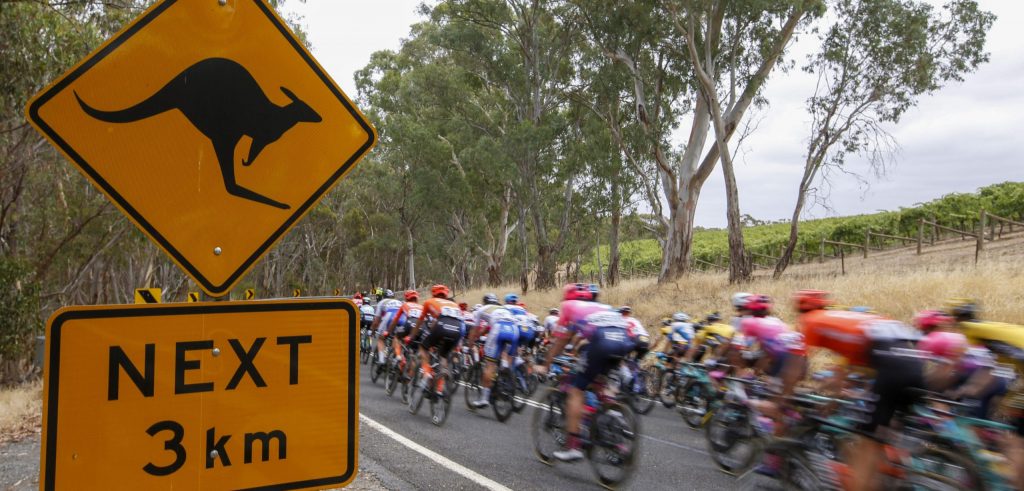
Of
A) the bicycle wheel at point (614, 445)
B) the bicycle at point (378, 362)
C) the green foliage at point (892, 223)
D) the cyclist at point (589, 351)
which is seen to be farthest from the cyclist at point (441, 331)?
the green foliage at point (892, 223)

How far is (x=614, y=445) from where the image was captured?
21.9 feet

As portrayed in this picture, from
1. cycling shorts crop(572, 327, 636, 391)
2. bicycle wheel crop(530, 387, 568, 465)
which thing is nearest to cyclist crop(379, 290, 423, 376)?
bicycle wheel crop(530, 387, 568, 465)

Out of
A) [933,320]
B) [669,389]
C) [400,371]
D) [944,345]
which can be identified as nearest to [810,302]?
[944,345]

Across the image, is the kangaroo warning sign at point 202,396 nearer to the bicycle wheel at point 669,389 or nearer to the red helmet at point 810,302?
the red helmet at point 810,302

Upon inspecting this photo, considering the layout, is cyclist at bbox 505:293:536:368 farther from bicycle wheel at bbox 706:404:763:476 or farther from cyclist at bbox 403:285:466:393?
bicycle wheel at bbox 706:404:763:476

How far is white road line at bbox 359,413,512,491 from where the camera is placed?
6605 millimetres

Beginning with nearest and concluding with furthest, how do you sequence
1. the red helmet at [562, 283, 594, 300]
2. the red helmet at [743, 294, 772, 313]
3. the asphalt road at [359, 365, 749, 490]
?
the asphalt road at [359, 365, 749, 490] → the red helmet at [743, 294, 772, 313] → the red helmet at [562, 283, 594, 300]

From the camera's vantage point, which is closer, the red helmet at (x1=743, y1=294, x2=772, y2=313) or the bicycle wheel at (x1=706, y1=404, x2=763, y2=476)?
the bicycle wheel at (x1=706, y1=404, x2=763, y2=476)

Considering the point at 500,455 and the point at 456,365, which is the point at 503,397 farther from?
the point at 500,455

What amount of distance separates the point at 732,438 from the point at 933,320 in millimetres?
2162

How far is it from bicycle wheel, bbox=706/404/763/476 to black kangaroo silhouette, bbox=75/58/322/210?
5.70 meters

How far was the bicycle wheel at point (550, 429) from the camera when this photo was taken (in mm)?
7441

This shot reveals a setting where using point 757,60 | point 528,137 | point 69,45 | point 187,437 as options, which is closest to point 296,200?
point 187,437

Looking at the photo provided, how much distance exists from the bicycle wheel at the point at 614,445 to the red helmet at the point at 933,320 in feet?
8.22
